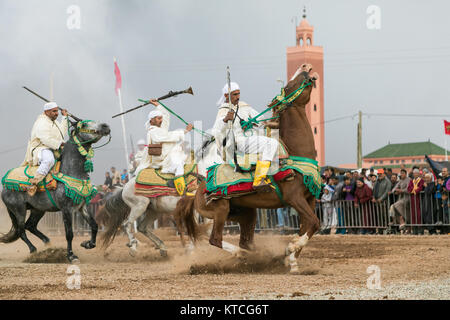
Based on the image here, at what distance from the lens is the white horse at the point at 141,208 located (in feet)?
50.2

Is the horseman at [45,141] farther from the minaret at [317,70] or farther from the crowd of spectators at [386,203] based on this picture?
the minaret at [317,70]

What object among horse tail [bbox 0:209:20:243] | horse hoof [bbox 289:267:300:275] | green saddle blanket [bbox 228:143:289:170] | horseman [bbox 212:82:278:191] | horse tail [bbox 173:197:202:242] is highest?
horseman [bbox 212:82:278:191]

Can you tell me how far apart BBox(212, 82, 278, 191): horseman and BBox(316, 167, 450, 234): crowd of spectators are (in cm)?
850

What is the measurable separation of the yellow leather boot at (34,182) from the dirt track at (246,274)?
1278 mm

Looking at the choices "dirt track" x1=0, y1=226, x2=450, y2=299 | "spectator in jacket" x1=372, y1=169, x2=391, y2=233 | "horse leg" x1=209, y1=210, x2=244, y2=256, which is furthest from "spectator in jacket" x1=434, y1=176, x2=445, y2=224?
"horse leg" x1=209, y1=210, x2=244, y2=256

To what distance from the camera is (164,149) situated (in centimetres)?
1510

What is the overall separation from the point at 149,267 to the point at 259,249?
1.85m

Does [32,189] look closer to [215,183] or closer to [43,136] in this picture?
[43,136]

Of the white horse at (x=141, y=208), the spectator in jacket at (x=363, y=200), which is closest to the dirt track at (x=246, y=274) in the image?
the white horse at (x=141, y=208)

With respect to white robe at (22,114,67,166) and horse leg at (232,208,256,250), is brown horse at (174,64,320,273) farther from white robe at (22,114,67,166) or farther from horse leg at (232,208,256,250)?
white robe at (22,114,67,166)

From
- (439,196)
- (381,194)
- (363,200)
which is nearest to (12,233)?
(363,200)

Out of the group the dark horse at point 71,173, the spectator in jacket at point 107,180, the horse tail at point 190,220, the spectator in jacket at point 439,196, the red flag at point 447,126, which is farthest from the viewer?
the red flag at point 447,126

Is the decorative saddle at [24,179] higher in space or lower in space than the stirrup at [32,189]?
higher

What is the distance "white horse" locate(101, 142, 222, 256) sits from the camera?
15.3m
